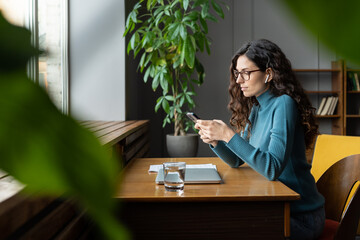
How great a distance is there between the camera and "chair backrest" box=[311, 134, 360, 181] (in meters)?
A: 1.74

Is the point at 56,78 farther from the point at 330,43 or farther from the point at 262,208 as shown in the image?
the point at 262,208

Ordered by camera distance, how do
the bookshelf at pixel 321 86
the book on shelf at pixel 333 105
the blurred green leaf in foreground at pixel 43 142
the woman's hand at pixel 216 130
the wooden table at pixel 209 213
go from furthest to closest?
the bookshelf at pixel 321 86 < the book on shelf at pixel 333 105 < the woman's hand at pixel 216 130 < the wooden table at pixel 209 213 < the blurred green leaf in foreground at pixel 43 142

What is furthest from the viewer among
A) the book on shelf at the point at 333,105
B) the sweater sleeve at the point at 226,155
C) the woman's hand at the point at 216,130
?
the book on shelf at the point at 333,105

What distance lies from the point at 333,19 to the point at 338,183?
Result: 1.65 m

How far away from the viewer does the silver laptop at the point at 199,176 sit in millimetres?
1334

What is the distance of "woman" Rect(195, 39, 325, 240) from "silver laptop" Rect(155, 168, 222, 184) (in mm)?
136

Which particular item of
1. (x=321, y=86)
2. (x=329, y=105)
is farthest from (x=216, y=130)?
(x=321, y=86)

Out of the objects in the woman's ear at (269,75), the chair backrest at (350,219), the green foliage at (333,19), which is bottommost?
the chair backrest at (350,219)

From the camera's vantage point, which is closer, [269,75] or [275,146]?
[275,146]

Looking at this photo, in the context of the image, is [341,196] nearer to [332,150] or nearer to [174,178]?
[332,150]

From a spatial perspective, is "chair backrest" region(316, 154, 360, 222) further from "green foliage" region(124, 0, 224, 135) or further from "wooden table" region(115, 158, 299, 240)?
"green foliage" region(124, 0, 224, 135)

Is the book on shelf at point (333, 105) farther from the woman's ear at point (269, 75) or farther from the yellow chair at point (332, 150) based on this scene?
the woman's ear at point (269, 75)

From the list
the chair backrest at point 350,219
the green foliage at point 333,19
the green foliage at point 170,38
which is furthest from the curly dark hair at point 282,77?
the green foliage at point 333,19

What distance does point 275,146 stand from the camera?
1.48 metres
